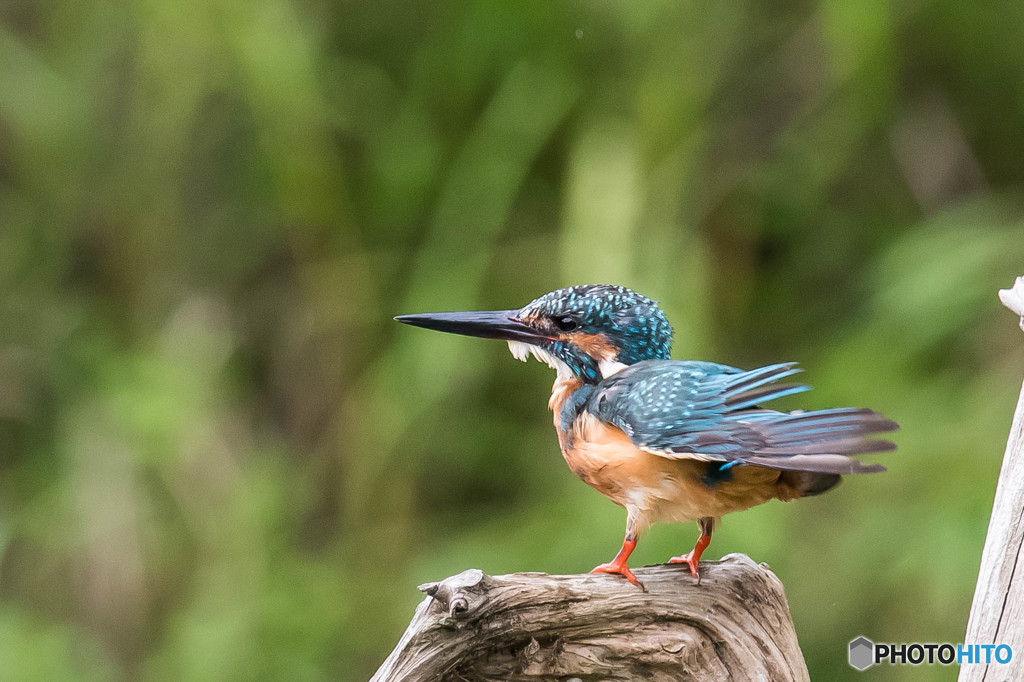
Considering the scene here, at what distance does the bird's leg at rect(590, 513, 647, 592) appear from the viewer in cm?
160

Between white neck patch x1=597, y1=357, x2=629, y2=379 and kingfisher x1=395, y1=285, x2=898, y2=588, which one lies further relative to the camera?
white neck patch x1=597, y1=357, x2=629, y2=379

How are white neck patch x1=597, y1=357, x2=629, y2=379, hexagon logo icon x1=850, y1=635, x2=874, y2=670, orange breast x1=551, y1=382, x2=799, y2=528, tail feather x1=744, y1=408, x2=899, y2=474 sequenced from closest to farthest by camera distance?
1. tail feather x1=744, y1=408, x2=899, y2=474
2. orange breast x1=551, y1=382, x2=799, y2=528
3. white neck patch x1=597, y1=357, x2=629, y2=379
4. hexagon logo icon x1=850, y1=635, x2=874, y2=670

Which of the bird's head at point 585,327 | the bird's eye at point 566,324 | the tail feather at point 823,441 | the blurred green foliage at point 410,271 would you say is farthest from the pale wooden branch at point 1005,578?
the blurred green foliage at point 410,271

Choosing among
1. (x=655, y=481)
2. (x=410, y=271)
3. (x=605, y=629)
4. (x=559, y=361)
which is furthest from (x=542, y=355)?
(x=410, y=271)

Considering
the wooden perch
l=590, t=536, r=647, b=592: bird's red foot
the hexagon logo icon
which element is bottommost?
the wooden perch

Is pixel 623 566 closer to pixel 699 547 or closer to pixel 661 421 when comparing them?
pixel 699 547

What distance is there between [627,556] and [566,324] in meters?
0.40

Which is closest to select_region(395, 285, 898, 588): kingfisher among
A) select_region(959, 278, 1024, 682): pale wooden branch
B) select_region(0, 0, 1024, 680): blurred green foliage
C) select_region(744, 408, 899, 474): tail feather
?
select_region(744, 408, 899, 474): tail feather

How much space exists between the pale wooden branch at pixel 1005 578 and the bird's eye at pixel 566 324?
2.29 feet

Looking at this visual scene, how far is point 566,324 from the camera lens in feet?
5.61

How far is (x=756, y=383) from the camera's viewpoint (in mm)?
1475

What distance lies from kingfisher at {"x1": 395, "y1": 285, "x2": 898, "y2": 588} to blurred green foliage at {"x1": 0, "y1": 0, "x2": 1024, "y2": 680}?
1.38m

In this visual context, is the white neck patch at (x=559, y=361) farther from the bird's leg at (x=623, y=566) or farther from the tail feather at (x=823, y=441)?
the tail feather at (x=823, y=441)

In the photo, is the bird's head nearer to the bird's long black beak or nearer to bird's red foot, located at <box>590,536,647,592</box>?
the bird's long black beak
